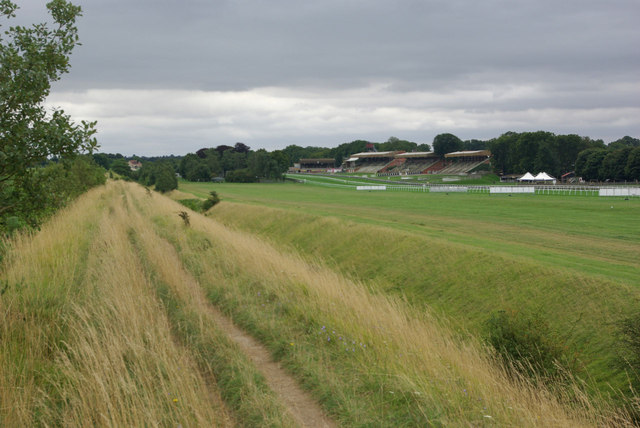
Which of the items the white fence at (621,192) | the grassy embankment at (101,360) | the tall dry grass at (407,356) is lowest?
the white fence at (621,192)

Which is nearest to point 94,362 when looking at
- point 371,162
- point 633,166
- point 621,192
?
point 621,192

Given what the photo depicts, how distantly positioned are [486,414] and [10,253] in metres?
11.7

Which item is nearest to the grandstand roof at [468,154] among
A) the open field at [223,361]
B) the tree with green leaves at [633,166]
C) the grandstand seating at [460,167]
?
the grandstand seating at [460,167]

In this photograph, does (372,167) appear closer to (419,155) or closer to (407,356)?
(419,155)

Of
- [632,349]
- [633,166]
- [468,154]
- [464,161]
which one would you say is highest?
[468,154]

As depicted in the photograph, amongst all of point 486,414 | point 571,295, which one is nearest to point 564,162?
point 571,295

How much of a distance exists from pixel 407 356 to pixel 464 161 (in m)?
156

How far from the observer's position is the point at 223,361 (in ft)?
28.9

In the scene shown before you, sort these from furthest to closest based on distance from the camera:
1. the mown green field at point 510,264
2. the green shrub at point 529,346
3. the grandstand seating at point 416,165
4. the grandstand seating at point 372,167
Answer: the grandstand seating at point 372,167, the grandstand seating at point 416,165, the mown green field at point 510,264, the green shrub at point 529,346

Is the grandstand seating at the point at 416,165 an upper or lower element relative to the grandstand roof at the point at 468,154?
lower

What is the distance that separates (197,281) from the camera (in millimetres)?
15320

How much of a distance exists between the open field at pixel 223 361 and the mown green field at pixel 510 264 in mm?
1832

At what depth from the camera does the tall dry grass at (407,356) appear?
7.40 m

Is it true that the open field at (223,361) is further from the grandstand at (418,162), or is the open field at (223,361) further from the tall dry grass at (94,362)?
the grandstand at (418,162)
